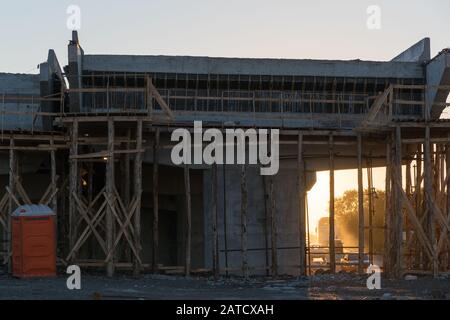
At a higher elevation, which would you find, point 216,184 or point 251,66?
point 251,66

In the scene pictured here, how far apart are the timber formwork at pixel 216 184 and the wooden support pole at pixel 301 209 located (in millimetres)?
36

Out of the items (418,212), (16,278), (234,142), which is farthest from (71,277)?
(418,212)

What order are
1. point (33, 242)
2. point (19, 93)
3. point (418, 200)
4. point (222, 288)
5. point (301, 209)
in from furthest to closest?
point (19, 93) → point (301, 209) → point (418, 200) → point (33, 242) → point (222, 288)

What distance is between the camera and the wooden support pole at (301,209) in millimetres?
30922

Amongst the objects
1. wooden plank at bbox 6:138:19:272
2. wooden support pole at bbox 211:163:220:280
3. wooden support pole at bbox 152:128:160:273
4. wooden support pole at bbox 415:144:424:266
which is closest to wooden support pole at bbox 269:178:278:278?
wooden support pole at bbox 211:163:220:280

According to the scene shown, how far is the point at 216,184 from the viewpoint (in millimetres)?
31062

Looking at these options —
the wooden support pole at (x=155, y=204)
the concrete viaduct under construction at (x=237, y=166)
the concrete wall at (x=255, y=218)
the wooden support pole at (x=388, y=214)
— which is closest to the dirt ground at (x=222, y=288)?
the wooden support pole at (x=155, y=204)

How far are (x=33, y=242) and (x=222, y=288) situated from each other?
19.5 feet

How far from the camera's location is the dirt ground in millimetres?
21797

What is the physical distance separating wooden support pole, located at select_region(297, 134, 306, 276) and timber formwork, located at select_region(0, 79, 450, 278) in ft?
0.12

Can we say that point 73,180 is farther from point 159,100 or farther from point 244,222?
point 244,222

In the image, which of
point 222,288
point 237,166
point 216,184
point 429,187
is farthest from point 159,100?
point 429,187

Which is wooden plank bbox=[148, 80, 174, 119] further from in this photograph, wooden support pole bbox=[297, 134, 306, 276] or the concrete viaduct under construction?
wooden support pole bbox=[297, 134, 306, 276]

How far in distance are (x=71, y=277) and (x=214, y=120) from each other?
960 cm
